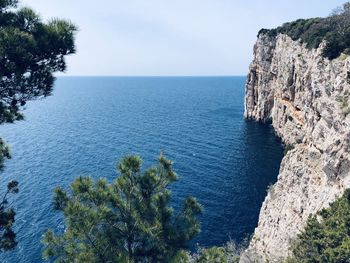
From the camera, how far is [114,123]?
353ft

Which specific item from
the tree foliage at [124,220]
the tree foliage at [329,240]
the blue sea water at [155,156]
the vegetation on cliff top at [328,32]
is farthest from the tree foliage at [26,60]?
the vegetation on cliff top at [328,32]

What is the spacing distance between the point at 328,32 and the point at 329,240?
4039 cm

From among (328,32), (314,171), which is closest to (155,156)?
(314,171)

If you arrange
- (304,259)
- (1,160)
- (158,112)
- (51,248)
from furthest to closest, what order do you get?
(158,112)
(304,259)
(51,248)
(1,160)

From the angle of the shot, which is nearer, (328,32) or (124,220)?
(124,220)

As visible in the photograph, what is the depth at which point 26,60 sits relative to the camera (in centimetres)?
1176

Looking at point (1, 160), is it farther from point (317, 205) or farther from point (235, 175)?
point (235, 175)

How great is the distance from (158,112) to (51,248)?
11634 cm

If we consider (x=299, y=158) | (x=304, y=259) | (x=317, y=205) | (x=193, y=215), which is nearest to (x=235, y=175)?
(x=299, y=158)

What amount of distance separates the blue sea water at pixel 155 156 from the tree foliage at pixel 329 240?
19622 mm

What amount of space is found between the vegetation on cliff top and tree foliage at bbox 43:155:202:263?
1229 inches

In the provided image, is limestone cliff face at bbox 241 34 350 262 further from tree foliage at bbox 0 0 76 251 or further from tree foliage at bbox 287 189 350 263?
tree foliage at bbox 0 0 76 251

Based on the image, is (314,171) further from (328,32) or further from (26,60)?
(26,60)

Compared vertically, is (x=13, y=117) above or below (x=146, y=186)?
above
